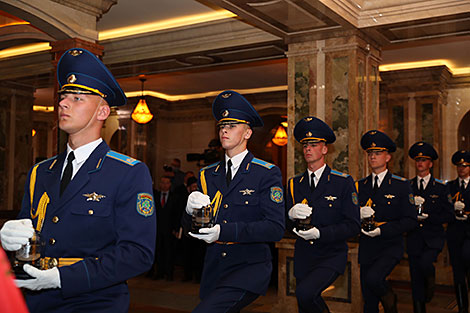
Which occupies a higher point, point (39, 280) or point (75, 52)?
point (75, 52)

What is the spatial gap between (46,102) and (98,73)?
15.7m

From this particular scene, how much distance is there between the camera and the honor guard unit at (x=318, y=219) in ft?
14.0

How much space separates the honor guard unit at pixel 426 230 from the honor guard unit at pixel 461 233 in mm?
321

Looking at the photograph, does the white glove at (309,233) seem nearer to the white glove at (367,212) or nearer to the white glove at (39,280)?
the white glove at (367,212)

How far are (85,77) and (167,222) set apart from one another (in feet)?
23.8

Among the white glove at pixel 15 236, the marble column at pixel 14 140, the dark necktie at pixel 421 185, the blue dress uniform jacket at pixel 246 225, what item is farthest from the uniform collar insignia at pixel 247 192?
the marble column at pixel 14 140

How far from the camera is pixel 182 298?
7926 mm

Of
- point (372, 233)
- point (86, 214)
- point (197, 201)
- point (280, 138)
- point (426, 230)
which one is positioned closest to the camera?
point (86, 214)

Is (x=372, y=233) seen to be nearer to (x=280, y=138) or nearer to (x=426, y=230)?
(x=426, y=230)

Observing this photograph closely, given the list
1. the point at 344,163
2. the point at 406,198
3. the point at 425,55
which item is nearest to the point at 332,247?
the point at 406,198

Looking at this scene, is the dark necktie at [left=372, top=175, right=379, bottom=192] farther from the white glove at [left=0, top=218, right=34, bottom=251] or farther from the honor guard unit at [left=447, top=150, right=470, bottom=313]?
the white glove at [left=0, top=218, right=34, bottom=251]

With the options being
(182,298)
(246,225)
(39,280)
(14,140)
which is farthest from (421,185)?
(14,140)

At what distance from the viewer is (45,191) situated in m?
2.33

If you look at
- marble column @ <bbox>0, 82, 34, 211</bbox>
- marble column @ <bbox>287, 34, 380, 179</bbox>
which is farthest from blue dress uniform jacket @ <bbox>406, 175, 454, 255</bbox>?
marble column @ <bbox>0, 82, 34, 211</bbox>
